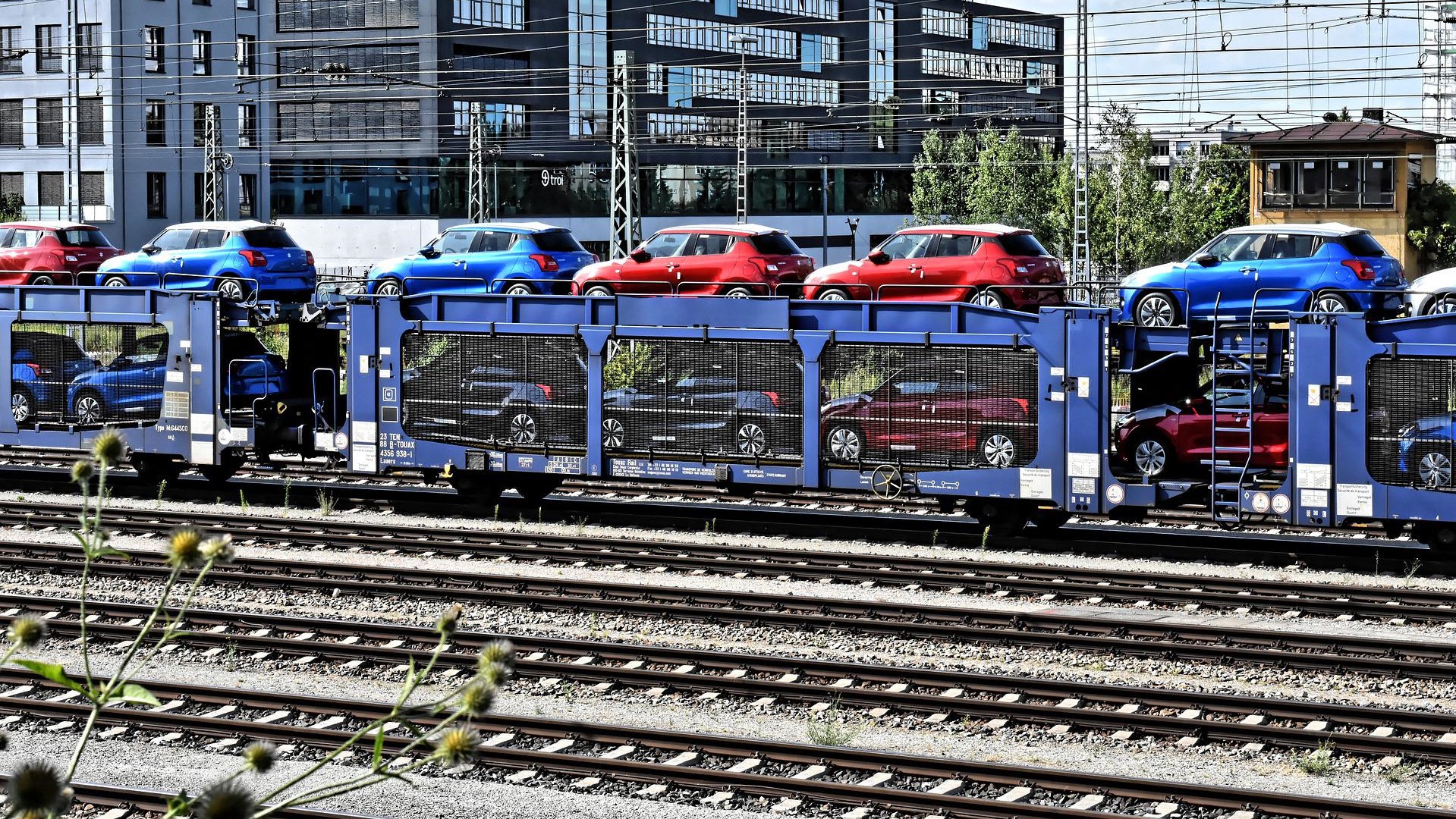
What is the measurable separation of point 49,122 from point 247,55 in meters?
10.4

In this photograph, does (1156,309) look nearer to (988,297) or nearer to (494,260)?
(988,297)

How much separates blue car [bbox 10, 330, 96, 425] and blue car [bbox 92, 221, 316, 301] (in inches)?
197

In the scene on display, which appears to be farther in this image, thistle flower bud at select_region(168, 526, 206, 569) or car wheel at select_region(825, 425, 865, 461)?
car wheel at select_region(825, 425, 865, 461)

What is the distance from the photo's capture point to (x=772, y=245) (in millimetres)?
26984

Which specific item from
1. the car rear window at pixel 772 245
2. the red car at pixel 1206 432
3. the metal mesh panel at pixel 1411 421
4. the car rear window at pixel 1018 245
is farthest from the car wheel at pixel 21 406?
the metal mesh panel at pixel 1411 421

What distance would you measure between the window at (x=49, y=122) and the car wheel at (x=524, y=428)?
197 feet

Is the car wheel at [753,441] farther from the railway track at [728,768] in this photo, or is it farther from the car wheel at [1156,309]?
the railway track at [728,768]

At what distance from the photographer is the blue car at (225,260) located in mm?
29312

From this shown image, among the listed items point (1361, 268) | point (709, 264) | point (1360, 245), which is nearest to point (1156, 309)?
point (1361, 268)

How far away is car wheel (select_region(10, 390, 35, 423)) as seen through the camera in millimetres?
23594

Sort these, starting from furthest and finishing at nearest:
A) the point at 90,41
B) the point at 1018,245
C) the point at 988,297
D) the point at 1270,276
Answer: the point at 90,41, the point at 1018,245, the point at 988,297, the point at 1270,276

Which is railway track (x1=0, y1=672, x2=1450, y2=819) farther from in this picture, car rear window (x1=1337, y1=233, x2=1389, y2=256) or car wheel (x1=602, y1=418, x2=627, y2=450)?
car rear window (x1=1337, y1=233, x2=1389, y2=256)

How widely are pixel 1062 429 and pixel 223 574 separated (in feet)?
30.2

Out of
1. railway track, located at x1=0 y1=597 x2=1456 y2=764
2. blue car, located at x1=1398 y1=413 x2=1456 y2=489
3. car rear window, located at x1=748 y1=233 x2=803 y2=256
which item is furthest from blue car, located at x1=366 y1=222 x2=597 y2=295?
blue car, located at x1=1398 y1=413 x2=1456 y2=489
